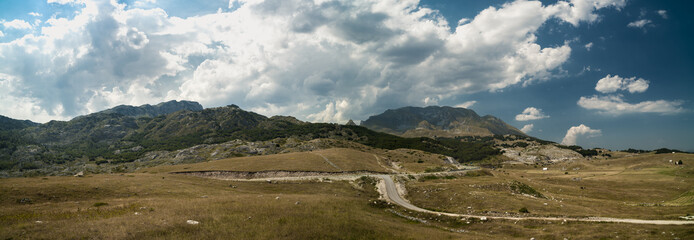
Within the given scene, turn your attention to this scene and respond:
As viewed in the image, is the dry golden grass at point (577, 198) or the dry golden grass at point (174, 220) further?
the dry golden grass at point (577, 198)

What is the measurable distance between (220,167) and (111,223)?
78979 millimetres

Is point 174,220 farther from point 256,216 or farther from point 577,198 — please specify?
point 577,198

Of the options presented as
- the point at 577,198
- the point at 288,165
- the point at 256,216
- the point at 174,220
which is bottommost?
the point at 577,198

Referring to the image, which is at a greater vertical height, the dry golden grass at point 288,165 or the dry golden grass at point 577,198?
the dry golden grass at point 288,165

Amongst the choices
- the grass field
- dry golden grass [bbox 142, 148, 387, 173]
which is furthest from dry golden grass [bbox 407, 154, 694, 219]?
dry golden grass [bbox 142, 148, 387, 173]

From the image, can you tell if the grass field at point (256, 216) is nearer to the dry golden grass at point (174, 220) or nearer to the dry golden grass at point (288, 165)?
the dry golden grass at point (174, 220)

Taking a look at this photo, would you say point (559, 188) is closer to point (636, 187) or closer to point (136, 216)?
point (636, 187)

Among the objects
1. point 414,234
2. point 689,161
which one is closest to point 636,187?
point 689,161

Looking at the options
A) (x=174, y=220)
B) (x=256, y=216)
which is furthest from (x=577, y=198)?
(x=174, y=220)

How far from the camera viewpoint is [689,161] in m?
120

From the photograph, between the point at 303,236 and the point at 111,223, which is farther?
the point at 303,236

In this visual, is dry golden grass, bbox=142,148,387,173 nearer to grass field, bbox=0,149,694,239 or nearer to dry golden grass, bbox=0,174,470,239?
grass field, bbox=0,149,694,239

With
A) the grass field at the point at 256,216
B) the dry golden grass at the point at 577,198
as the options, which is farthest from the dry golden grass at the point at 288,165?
the grass field at the point at 256,216

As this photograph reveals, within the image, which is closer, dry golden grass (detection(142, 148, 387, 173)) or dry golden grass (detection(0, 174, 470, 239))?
dry golden grass (detection(0, 174, 470, 239))
